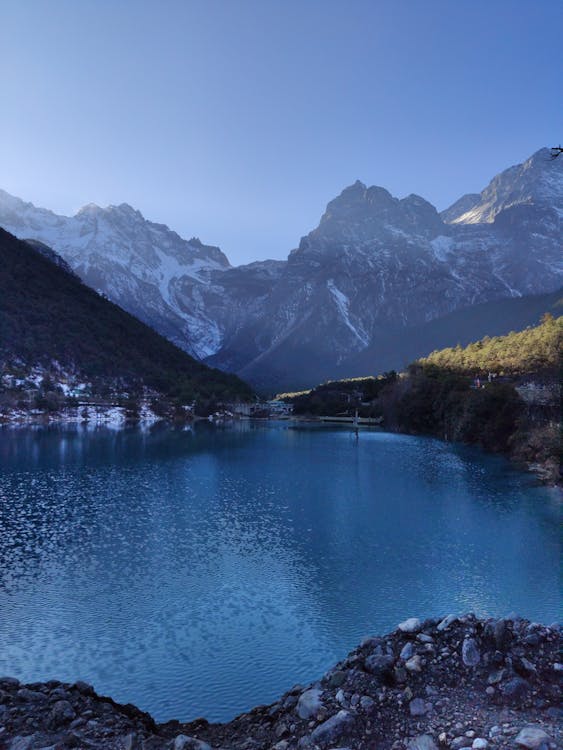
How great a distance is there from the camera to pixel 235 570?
23.0 metres

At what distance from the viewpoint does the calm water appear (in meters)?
14.8

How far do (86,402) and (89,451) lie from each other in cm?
6616

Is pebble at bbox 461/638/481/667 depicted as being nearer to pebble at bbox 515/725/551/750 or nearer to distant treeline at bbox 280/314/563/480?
pebble at bbox 515/725/551/750

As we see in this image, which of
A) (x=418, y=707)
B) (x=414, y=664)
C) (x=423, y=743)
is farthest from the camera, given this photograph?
(x=414, y=664)

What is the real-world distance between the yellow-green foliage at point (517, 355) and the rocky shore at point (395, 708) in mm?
73205

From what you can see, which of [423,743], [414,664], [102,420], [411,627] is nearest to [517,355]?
[102,420]

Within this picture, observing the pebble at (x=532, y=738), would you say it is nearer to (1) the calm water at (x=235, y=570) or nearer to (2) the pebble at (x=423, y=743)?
(2) the pebble at (x=423, y=743)

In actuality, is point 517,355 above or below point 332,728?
above

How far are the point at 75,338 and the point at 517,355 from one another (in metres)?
110

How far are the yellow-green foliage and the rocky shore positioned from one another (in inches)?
2882

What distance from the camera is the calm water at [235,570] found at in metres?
14.8

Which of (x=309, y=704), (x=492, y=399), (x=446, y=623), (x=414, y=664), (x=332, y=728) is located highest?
(x=492, y=399)

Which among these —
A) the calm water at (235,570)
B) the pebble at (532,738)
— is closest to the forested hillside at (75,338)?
Result: the calm water at (235,570)

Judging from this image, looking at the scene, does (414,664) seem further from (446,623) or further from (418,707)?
(446,623)
